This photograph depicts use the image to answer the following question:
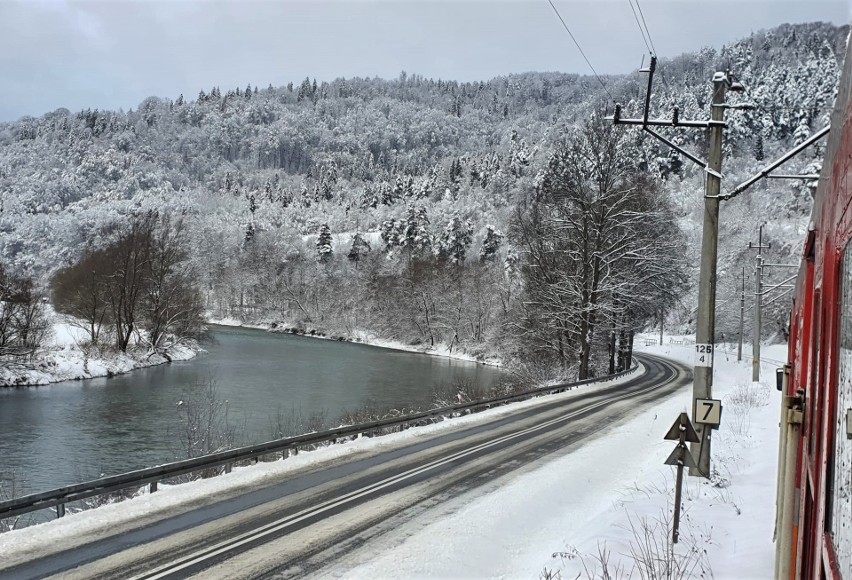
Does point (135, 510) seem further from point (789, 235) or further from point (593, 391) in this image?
point (789, 235)

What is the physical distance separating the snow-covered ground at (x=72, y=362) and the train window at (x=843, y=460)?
136 feet

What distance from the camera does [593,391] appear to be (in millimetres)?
Result: 29359

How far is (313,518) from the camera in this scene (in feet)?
33.9

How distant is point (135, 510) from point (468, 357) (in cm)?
5409

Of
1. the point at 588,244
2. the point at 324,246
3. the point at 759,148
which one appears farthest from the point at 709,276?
the point at 759,148

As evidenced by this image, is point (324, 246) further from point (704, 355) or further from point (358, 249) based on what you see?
point (704, 355)

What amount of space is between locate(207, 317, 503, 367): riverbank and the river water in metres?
8.34

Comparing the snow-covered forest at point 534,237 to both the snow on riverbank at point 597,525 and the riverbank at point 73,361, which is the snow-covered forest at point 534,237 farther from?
the riverbank at point 73,361

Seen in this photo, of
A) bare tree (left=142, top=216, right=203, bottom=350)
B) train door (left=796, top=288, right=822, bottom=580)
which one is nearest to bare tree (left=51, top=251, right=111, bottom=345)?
bare tree (left=142, top=216, right=203, bottom=350)

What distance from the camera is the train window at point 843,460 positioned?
56.9 inches

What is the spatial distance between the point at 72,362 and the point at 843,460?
1762 inches


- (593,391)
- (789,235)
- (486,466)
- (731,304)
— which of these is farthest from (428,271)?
(486,466)

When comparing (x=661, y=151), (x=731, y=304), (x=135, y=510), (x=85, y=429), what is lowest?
(x=85, y=429)

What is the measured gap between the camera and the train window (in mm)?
1444
